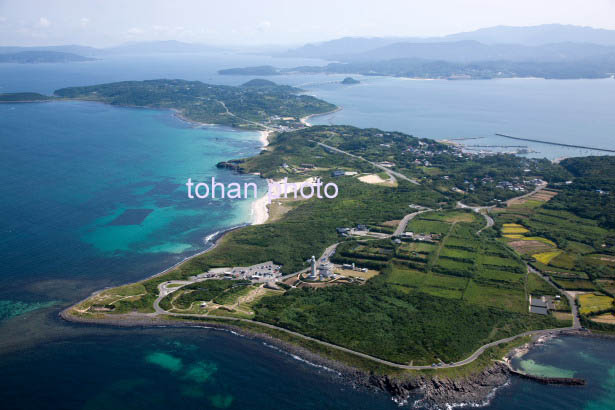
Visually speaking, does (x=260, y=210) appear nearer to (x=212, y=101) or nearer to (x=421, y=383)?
(x=421, y=383)

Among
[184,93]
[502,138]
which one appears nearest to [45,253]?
[502,138]

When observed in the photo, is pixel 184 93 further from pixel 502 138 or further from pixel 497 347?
pixel 497 347

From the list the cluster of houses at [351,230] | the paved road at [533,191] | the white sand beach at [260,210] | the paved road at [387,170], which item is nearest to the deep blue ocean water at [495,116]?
the paved road at [533,191]

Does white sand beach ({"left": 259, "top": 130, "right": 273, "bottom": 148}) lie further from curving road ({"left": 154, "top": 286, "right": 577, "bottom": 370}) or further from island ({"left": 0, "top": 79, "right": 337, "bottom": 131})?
curving road ({"left": 154, "top": 286, "right": 577, "bottom": 370})
